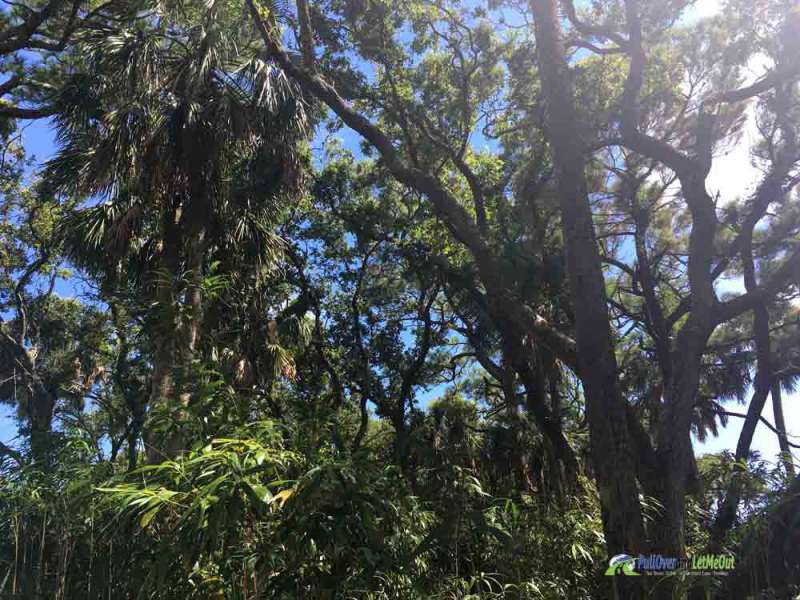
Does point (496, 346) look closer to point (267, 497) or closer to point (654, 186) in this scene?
point (654, 186)

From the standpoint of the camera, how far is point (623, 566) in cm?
361

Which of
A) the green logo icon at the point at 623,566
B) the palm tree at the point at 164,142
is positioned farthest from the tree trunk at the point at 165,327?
the green logo icon at the point at 623,566

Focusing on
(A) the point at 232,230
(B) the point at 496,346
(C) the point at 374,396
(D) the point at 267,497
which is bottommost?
(D) the point at 267,497

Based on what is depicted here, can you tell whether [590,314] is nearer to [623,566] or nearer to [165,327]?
[623,566]

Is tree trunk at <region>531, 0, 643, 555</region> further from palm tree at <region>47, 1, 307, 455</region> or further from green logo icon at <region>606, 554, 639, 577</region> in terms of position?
palm tree at <region>47, 1, 307, 455</region>

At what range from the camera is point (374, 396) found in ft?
41.7

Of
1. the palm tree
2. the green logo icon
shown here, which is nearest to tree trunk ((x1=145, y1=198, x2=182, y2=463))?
the palm tree

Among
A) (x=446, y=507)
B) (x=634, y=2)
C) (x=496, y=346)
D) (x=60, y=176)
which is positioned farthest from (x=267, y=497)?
(x=496, y=346)

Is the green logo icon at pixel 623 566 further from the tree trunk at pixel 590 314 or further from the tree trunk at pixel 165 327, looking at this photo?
the tree trunk at pixel 165 327

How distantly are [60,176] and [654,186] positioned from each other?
10.6 m

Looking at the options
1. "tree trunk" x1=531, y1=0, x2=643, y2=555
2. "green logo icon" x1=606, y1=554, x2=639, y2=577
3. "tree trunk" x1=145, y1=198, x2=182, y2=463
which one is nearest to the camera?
"green logo icon" x1=606, y1=554, x2=639, y2=577

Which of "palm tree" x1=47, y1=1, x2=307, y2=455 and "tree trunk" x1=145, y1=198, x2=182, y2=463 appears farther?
"palm tree" x1=47, y1=1, x2=307, y2=455

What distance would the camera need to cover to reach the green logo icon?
3604 millimetres

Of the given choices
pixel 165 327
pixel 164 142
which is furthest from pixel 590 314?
pixel 164 142
